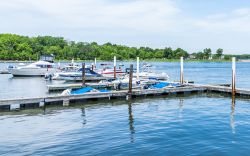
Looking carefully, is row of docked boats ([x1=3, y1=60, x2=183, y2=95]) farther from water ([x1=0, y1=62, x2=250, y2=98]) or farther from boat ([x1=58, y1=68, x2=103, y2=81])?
water ([x1=0, y1=62, x2=250, y2=98])

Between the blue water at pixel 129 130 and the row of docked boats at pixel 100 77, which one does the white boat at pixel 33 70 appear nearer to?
the row of docked boats at pixel 100 77

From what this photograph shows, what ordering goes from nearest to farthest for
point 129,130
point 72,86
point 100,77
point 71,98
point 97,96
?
point 129,130, point 71,98, point 97,96, point 72,86, point 100,77

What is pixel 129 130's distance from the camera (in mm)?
17844

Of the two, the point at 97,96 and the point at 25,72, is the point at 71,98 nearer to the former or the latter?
the point at 97,96

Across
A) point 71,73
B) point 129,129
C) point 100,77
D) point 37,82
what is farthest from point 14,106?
point 100,77

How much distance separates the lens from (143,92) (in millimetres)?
30438

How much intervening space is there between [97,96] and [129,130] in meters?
10.6

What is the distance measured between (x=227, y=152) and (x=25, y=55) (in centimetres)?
16404

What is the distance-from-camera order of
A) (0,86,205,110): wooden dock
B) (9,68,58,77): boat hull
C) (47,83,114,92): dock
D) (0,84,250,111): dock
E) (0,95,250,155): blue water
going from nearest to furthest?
1. (0,95,250,155): blue water
2. (0,86,205,110): wooden dock
3. (0,84,250,111): dock
4. (47,83,114,92): dock
5. (9,68,58,77): boat hull

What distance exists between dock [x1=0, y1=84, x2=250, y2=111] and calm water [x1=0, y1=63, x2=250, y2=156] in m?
0.93

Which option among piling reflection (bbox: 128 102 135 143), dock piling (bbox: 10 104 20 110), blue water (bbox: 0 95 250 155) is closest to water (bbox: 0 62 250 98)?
dock piling (bbox: 10 104 20 110)

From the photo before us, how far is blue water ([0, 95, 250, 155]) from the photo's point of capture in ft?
A: 46.8

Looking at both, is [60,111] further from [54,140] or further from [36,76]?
[36,76]

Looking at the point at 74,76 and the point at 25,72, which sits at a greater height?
the point at 25,72
